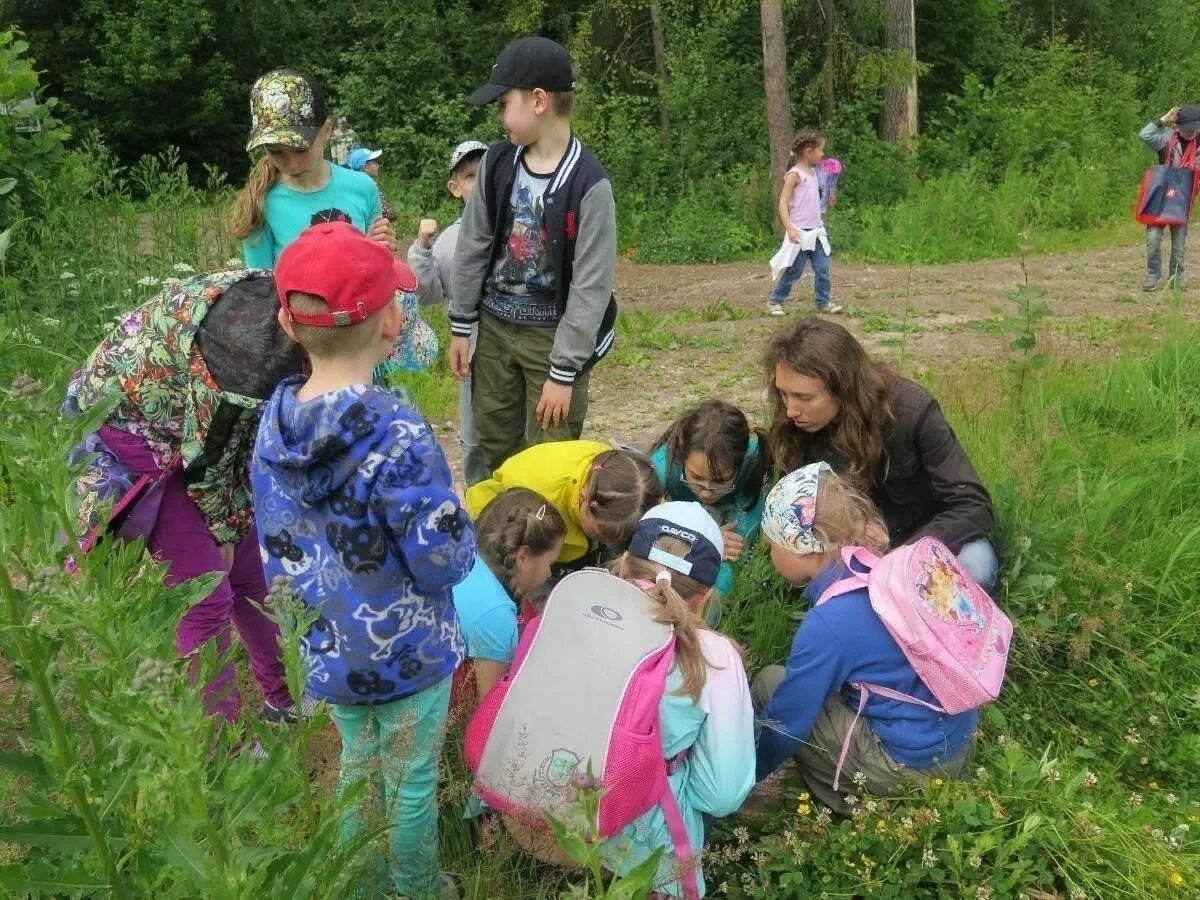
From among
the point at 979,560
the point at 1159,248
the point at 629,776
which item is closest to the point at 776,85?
the point at 1159,248

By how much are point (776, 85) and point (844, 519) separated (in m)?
10.7

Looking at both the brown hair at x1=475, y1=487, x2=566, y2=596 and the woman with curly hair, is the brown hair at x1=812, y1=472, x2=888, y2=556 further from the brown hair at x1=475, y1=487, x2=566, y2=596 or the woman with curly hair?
the brown hair at x1=475, y1=487, x2=566, y2=596

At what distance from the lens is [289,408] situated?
190 centimetres

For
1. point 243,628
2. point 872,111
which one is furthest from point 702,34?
point 243,628

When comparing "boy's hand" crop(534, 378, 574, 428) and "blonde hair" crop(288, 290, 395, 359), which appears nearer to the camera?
"blonde hair" crop(288, 290, 395, 359)

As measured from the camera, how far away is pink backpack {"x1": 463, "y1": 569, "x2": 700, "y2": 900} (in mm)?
2117

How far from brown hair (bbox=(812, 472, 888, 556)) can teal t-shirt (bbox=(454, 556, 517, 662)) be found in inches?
32.8

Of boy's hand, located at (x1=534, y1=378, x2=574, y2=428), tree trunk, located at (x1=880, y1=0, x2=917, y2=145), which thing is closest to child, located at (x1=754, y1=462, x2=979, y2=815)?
boy's hand, located at (x1=534, y1=378, x2=574, y2=428)

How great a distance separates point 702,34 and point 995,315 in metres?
9.55

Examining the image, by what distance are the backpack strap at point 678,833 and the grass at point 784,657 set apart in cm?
22

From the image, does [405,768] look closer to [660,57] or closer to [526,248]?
[526,248]

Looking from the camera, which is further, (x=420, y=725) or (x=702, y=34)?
(x=702, y=34)

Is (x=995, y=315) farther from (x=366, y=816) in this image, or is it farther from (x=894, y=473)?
(x=366, y=816)

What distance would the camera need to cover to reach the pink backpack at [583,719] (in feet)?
6.95
